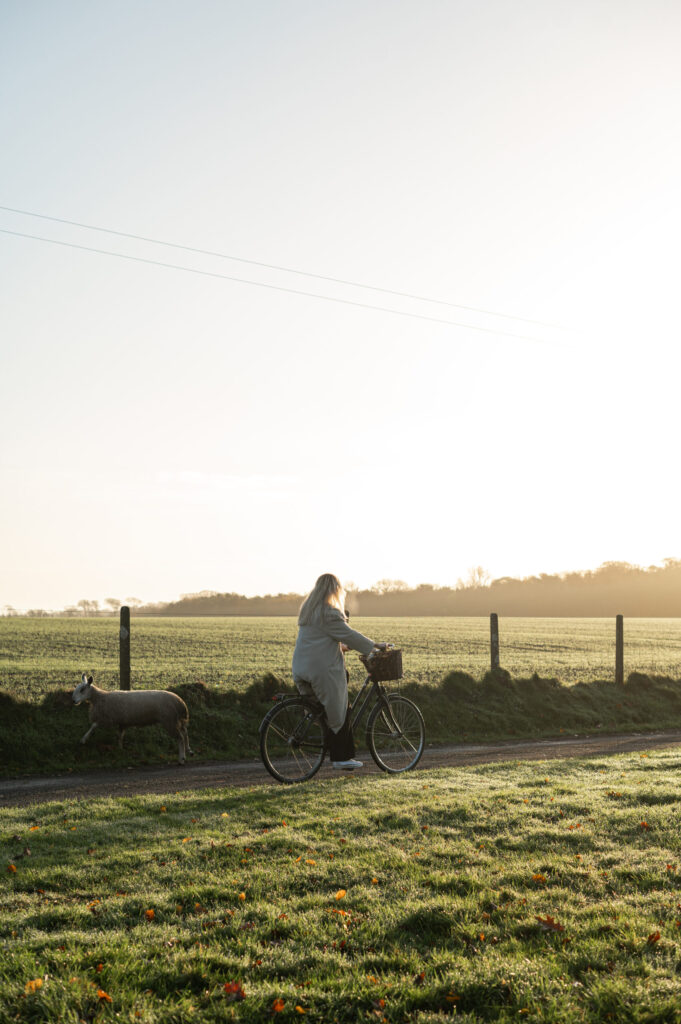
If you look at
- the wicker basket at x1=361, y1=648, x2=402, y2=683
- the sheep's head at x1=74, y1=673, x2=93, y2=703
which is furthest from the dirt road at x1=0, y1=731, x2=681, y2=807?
the wicker basket at x1=361, y1=648, x2=402, y2=683

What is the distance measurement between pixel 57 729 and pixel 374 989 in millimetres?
9959

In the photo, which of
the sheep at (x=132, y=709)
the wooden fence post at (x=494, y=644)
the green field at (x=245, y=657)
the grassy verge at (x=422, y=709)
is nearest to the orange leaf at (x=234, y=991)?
the grassy verge at (x=422, y=709)

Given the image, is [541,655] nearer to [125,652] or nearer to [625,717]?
[625,717]

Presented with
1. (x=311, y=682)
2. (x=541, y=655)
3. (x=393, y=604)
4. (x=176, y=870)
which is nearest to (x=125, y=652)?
(x=311, y=682)

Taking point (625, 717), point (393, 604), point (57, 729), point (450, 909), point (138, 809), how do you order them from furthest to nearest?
point (393, 604) → point (625, 717) → point (57, 729) → point (138, 809) → point (450, 909)

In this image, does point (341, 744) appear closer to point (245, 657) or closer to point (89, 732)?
point (89, 732)

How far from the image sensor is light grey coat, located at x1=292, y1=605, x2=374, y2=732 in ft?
30.9

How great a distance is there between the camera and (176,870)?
18.9ft

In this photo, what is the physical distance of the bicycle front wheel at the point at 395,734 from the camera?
10.3 metres

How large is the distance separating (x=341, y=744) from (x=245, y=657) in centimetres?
2048

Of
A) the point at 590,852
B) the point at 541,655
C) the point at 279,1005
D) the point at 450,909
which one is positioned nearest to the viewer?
the point at 279,1005

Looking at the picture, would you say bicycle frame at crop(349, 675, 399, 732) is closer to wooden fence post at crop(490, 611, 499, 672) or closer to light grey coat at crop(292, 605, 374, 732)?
light grey coat at crop(292, 605, 374, 732)

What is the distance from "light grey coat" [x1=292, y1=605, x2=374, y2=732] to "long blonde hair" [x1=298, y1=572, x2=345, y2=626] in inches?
2.7

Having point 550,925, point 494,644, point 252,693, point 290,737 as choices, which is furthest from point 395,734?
point 494,644
